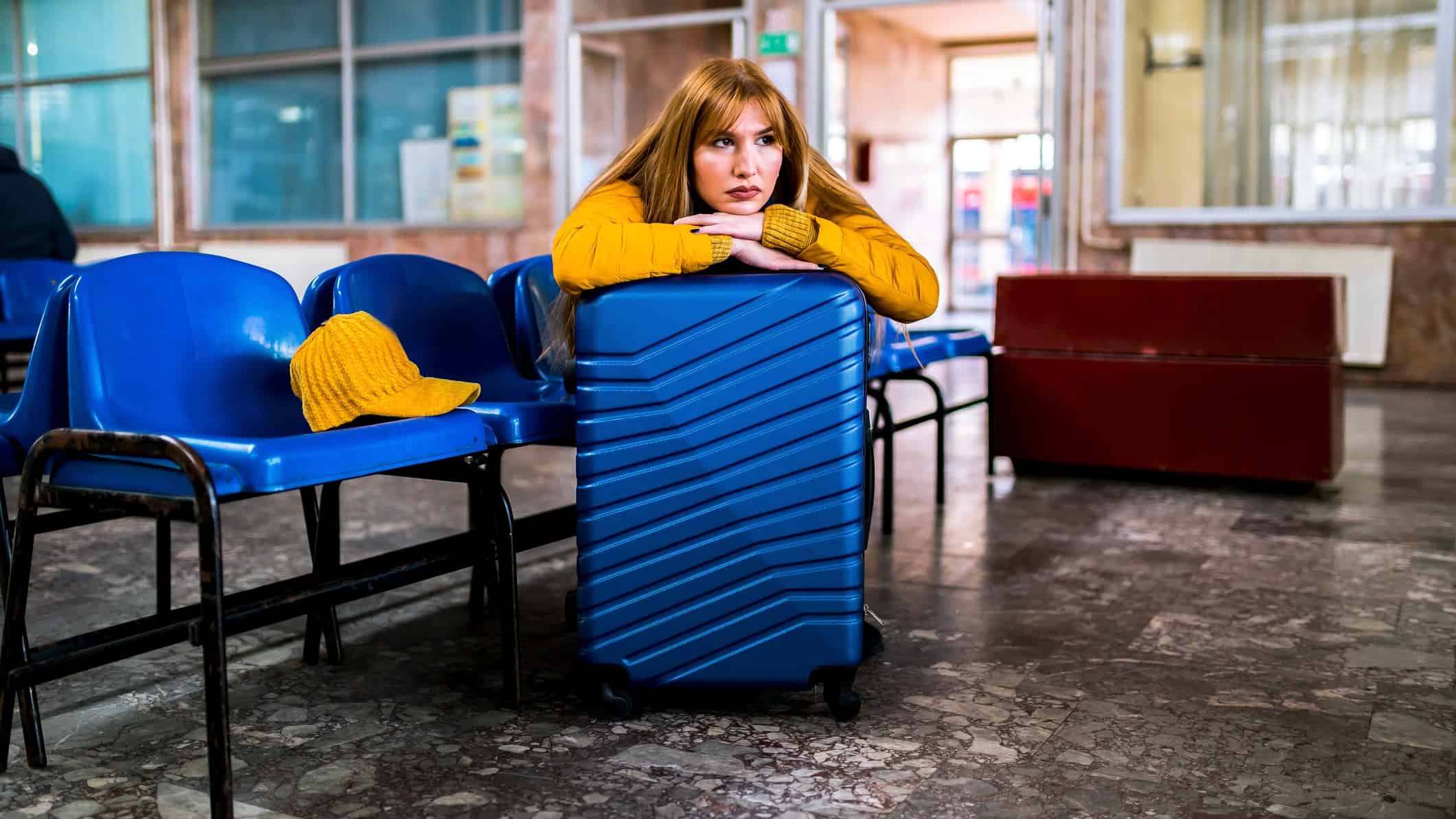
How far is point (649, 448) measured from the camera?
1.87 m

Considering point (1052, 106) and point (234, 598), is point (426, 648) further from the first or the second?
point (1052, 106)

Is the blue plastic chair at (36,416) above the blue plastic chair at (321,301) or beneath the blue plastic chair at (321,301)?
beneath

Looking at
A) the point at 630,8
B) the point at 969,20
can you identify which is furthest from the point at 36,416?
the point at 969,20

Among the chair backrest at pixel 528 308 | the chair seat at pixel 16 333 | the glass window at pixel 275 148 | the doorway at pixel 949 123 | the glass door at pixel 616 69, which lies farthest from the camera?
the glass window at pixel 275 148

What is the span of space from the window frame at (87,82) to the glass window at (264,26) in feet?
1.62

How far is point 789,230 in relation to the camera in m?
1.90

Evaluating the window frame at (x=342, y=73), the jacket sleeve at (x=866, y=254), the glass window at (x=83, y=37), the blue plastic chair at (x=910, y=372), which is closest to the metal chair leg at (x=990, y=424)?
the blue plastic chair at (x=910, y=372)

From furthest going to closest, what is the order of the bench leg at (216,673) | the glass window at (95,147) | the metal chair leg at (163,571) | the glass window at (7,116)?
the glass window at (7,116), the glass window at (95,147), the metal chair leg at (163,571), the bench leg at (216,673)

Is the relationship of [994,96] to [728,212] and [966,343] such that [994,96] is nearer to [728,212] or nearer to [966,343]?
[966,343]

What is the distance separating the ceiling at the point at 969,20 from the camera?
11.4 m

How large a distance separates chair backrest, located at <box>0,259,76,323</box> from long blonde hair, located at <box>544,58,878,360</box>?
2934 mm

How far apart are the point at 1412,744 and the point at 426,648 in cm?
163

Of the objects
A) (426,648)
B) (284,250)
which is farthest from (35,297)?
(284,250)

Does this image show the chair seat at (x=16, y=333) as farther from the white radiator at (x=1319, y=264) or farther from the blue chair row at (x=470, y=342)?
the white radiator at (x=1319, y=264)
